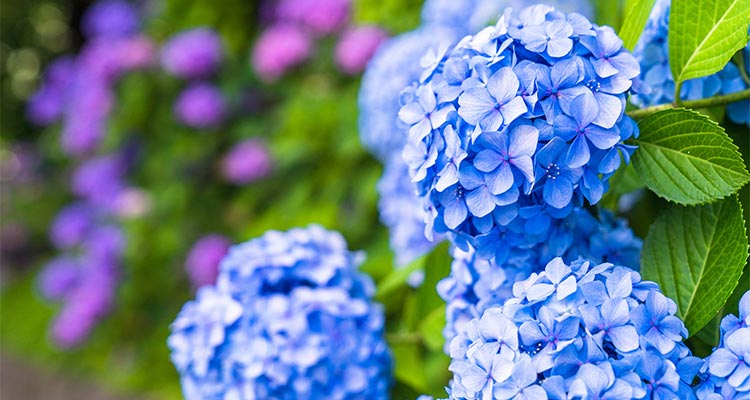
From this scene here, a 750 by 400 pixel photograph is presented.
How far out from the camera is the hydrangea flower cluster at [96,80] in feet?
10.7

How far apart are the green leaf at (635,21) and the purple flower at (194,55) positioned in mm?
2474

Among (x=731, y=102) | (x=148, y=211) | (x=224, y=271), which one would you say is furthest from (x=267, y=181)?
(x=731, y=102)

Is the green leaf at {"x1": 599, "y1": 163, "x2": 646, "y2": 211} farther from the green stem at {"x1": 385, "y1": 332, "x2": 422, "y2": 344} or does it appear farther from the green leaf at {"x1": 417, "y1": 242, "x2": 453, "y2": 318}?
the green stem at {"x1": 385, "y1": 332, "x2": 422, "y2": 344}

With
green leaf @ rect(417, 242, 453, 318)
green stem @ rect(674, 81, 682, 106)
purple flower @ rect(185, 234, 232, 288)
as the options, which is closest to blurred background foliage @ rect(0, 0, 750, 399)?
green leaf @ rect(417, 242, 453, 318)

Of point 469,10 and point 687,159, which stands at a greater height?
point 469,10

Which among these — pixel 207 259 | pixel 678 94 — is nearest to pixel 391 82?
pixel 678 94

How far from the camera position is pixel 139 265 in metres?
3.33

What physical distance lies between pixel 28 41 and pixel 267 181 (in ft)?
12.8

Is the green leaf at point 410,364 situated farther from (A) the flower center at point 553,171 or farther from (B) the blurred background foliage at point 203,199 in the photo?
(A) the flower center at point 553,171

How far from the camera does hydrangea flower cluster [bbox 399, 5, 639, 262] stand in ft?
2.06

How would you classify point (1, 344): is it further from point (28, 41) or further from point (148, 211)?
point (28, 41)

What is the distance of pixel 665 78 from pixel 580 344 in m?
0.33

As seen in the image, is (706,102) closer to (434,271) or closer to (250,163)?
(434,271)

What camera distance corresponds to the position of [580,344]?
0.58m
